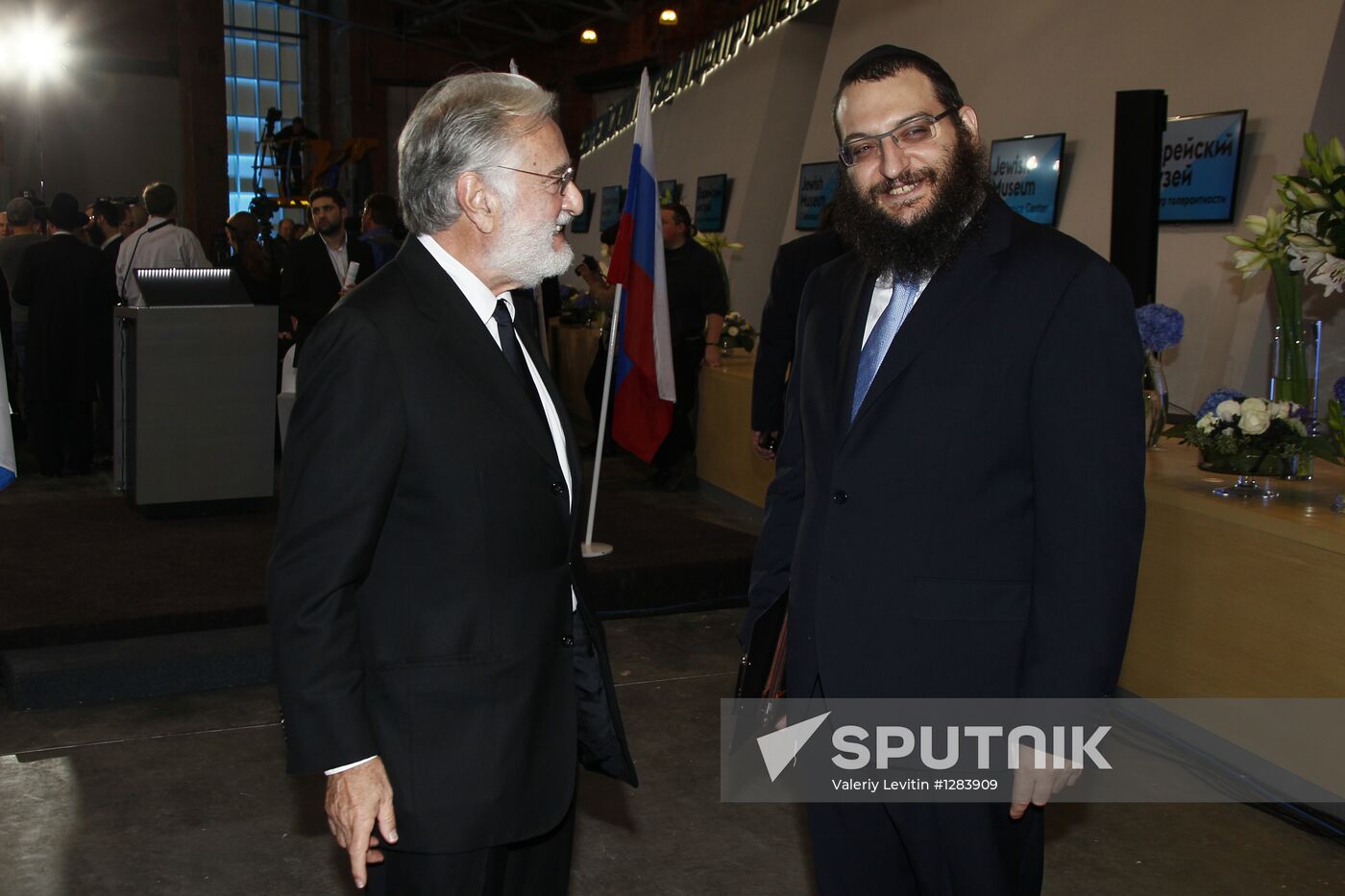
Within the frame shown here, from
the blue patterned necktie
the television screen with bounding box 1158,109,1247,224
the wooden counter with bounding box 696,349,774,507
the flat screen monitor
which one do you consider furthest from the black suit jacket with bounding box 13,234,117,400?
the blue patterned necktie

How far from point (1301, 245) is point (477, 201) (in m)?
2.64

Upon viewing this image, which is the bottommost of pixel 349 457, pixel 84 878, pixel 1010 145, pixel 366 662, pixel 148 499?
pixel 84 878

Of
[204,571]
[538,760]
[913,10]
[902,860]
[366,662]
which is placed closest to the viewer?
[366,662]

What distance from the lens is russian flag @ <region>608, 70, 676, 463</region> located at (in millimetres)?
5227

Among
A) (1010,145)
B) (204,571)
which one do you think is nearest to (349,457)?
(204,571)

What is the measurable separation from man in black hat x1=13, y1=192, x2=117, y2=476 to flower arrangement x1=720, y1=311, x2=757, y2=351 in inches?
147

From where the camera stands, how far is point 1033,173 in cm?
648

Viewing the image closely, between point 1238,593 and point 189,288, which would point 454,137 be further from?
point 189,288

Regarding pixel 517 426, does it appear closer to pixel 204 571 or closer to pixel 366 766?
pixel 366 766

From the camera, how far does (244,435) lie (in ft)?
19.8

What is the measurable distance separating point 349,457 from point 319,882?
5.61ft

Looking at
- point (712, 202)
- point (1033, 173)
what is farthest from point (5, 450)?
point (712, 202)

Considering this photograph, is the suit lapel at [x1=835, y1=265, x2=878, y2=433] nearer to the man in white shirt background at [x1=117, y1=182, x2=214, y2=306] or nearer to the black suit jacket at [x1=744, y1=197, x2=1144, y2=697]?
the black suit jacket at [x1=744, y1=197, x2=1144, y2=697]

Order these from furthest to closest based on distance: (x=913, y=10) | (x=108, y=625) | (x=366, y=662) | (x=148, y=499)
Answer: (x=913, y=10)
(x=148, y=499)
(x=108, y=625)
(x=366, y=662)
